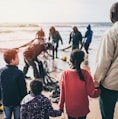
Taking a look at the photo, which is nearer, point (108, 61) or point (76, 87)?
point (108, 61)

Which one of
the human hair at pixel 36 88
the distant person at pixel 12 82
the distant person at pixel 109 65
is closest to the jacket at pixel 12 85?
the distant person at pixel 12 82

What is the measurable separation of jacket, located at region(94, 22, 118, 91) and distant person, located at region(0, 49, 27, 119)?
88cm

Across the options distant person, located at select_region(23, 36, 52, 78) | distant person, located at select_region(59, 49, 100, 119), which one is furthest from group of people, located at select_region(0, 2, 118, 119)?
distant person, located at select_region(23, 36, 52, 78)

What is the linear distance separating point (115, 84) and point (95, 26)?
3126cm

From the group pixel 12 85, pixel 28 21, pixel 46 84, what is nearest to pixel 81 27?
pixel 28 21

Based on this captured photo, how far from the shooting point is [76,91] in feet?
10.7

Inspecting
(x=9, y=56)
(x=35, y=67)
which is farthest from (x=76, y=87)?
(x=35, y=67)

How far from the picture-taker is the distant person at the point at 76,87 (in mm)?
3248

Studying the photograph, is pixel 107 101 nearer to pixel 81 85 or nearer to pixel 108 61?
pixel 81 85

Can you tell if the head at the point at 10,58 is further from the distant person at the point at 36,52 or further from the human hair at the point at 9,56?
the distant person at the point at 36,52

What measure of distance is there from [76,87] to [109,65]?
0.41 metres

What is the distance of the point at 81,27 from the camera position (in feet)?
102

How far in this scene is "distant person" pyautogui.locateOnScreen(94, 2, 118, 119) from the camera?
3039mm

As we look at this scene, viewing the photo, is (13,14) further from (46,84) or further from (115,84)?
(115,84)
